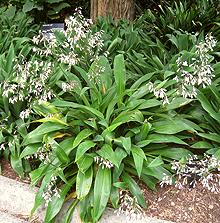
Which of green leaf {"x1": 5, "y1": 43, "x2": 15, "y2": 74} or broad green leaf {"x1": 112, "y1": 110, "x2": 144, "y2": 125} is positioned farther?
green leaf {"x1": 5, "y1": 43, "x2": 15, "y2": 74}

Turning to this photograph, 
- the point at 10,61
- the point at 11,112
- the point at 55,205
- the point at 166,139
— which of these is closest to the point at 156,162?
the point at 166,139

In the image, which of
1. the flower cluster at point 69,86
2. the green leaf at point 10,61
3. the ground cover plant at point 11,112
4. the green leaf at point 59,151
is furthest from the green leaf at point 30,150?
the green leaf at point 10,61

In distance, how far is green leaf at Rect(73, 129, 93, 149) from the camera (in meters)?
3.12

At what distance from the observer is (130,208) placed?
2928mm

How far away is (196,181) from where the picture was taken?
321 cm

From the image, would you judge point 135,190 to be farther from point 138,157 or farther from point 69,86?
point 69,86

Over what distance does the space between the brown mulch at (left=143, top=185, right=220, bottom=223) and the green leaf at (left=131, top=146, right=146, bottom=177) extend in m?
0.35

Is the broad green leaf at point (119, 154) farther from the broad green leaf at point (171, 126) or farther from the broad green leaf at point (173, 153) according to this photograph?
the broad green leaf at point (171, 126)

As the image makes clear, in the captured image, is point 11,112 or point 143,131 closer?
point 143,131

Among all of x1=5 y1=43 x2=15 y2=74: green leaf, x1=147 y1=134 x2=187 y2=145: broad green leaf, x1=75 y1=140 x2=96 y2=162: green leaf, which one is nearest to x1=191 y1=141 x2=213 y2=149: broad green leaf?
x1=147 y1=134 x2=187 y2=145: broad green leaf

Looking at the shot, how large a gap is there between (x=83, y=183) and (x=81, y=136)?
36cm

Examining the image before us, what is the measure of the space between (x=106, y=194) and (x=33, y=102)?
1.07m

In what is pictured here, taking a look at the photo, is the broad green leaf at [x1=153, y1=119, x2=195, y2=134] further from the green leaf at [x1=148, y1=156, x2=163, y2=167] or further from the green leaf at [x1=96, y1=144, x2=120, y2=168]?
the green leaf at [x1=96, y1=144, x2=120, y2=168]

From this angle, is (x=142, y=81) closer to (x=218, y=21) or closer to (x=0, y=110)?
(x=0, y=110)
